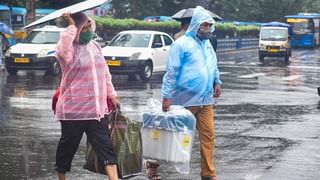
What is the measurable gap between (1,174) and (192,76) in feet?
7.69

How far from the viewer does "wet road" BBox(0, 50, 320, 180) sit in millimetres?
7898

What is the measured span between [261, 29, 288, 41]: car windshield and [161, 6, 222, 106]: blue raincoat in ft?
111

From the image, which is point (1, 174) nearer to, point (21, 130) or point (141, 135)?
point (141, 135)

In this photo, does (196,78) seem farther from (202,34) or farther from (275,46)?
(275,46)

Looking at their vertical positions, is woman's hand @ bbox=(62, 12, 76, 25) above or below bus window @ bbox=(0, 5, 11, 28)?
above

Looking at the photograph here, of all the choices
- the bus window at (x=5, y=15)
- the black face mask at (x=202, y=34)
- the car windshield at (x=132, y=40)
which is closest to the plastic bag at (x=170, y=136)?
the black face mask at (x=202, y=34)

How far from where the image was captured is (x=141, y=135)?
6684 millimetres

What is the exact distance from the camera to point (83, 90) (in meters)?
6.15

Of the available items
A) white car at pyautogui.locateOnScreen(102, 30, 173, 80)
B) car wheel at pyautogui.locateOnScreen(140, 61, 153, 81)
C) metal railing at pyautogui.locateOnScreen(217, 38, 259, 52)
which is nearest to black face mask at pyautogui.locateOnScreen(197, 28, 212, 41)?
white car at pyautogui.locateOnScreen(102, 30, 173, 80)

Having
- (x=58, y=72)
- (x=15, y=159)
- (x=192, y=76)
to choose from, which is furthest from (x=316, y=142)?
(x=58, y=72)

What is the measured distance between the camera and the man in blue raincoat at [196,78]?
704 cm

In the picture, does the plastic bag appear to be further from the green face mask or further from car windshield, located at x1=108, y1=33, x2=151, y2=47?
car windshield, located at x1=108, y1=33, x2=151, y2=47

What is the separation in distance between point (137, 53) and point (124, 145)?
15.3 metres

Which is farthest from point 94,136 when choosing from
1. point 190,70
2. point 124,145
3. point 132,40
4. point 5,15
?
point 5,15
